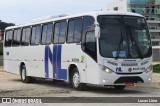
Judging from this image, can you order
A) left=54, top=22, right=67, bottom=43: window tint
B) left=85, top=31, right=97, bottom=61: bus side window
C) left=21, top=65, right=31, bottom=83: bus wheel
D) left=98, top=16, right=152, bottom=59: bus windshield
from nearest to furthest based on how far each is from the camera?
left=98, top=16, right=152, bottom=59: bus windshield < left=85, top=31, right=97, bottom=61: bus side window < left=54, top=22, right=67, bottom=43: window tint < left=21, top=65, right=31, bottom=83: bus wheel

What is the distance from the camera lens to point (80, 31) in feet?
61.0

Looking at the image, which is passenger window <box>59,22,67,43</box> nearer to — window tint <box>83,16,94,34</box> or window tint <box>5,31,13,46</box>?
window tint <box>83,16,94,34</box>

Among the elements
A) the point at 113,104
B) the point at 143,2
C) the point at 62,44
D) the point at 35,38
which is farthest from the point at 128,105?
the point at 143,2

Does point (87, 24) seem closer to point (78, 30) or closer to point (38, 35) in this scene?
point (78, 30)

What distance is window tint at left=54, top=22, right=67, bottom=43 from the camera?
65.9ft

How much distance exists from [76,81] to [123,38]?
9.13ft

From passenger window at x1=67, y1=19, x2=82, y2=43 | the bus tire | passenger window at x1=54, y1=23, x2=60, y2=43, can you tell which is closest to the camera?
the bus tire

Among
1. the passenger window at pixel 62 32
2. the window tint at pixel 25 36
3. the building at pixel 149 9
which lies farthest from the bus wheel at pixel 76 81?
the building at pixel 149 9

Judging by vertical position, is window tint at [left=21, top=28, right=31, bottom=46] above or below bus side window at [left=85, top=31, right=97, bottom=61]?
above

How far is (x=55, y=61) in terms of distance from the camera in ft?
68.5

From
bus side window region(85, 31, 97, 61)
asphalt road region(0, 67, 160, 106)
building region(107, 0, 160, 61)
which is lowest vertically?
asphalt road region(0, 67, 160, 106)

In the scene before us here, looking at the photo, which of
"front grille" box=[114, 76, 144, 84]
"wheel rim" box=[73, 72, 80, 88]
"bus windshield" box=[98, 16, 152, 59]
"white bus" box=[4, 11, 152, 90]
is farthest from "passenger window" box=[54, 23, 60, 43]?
"front grille" box=[114, 76, 144, 84]

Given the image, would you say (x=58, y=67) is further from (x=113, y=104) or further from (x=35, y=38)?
Answer: (x=113, y=104)

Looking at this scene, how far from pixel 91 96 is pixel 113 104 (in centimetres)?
270
